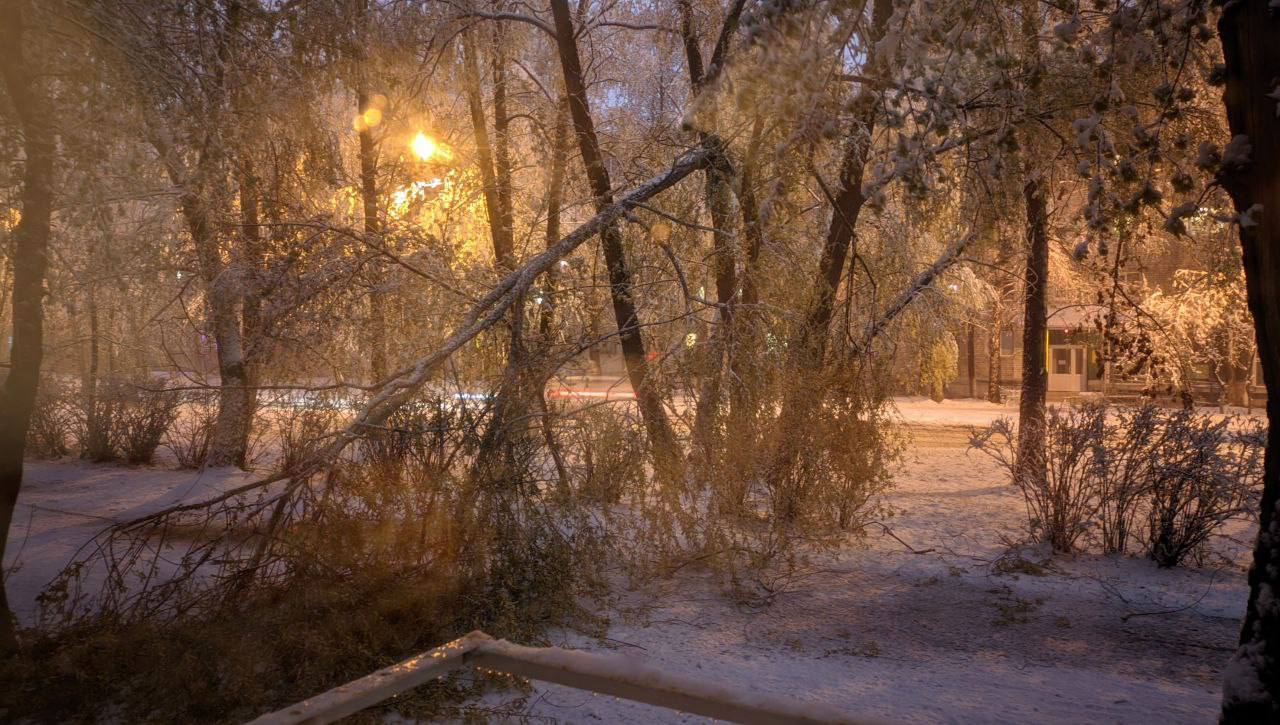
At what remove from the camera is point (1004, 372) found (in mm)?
36969

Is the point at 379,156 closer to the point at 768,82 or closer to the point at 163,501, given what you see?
the point at 163,501

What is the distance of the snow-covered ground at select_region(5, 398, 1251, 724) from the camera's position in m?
5.59

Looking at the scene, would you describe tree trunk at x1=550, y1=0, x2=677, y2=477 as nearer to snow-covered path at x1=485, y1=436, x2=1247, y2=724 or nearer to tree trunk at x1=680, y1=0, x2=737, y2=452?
tree trunk at x1=680, y1=0, x2=737, y2=452

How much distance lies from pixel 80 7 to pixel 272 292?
3.01 meters

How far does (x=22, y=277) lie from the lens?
583cm

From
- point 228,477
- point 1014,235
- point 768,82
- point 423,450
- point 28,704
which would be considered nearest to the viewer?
point 28,704

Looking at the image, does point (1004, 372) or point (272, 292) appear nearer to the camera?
point (272, 292)

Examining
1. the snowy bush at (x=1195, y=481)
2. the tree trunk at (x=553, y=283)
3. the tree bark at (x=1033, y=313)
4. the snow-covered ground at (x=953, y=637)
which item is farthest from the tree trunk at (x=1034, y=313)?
the tree trunk at (x=553, y=283)

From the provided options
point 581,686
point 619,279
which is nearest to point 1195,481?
point 619,279

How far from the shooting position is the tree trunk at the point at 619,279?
25.9 feet

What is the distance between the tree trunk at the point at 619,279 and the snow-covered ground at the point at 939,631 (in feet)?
3.97

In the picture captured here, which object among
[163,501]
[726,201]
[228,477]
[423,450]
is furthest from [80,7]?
[228,477]

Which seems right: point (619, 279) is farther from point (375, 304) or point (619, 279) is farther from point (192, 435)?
point (192, 435)

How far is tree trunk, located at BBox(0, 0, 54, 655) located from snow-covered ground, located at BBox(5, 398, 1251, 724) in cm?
153
